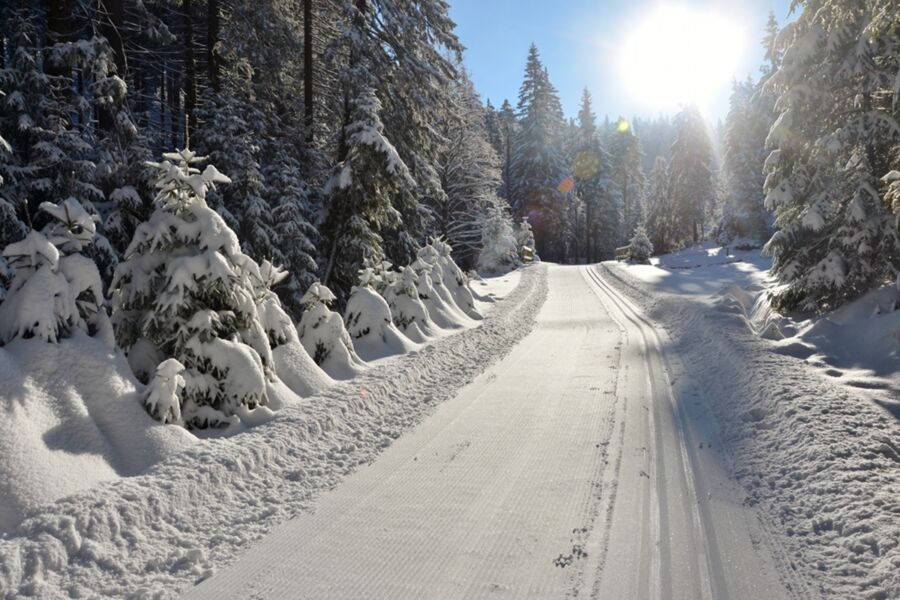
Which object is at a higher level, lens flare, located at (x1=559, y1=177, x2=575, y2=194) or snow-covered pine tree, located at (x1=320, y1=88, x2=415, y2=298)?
lens flare, located at (x1=559, y1=177, x2=575, y2=194)

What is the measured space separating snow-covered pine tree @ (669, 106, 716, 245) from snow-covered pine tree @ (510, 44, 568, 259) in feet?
38.6

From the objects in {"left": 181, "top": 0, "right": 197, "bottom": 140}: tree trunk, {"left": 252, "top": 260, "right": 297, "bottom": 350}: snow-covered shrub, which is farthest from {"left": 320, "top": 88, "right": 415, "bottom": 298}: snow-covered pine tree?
{"left": 252, "top": 260, "right": 297, "bottom": 350}: snow-covered shrub

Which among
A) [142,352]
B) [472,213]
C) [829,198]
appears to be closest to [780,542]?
[142,352]

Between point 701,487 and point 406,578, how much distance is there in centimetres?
306

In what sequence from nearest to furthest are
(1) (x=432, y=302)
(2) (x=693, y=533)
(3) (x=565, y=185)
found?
(2) (x=693, y=533), (1) (x=432, y=302), (3) (x=565, y=185)

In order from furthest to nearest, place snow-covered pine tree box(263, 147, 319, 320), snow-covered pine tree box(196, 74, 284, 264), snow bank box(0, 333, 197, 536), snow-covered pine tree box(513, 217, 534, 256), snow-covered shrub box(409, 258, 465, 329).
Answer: snow-covered pine tree box(513, 217, 534, 256) → snow-covered shrub box(409, 258, 465, 329) → snow-covered pine tree box(263, 147, 319, 320) → snow-covered pine tree box(196, 74, 284, 264) → snow bank box(0, 333, 197, 536)

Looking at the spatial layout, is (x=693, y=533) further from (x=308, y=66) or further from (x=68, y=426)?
(x=308, y=66)

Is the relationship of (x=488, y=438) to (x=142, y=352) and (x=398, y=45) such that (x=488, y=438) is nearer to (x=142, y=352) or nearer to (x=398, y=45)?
(x=142, y=352)

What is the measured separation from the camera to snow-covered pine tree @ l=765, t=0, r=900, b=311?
1110 cm

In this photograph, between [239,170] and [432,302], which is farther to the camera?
[432,302]

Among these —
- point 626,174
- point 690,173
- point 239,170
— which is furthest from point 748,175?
point 239,170

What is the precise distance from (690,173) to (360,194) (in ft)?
172

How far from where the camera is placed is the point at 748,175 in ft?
145

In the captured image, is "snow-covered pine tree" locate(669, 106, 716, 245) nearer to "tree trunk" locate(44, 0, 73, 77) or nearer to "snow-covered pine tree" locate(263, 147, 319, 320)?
"snow-covered pine tree" locate(263, 147, 319, 320)
